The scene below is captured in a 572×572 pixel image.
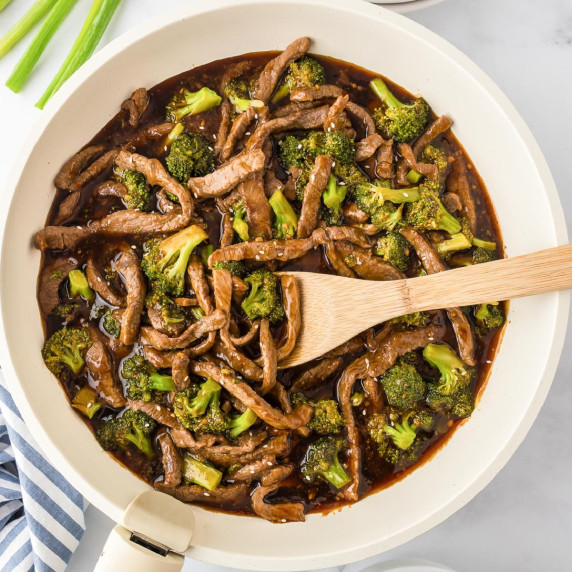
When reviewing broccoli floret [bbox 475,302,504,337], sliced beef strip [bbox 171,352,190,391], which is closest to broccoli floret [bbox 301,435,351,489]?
sliced beef strip [bbox 171,352,190,391]

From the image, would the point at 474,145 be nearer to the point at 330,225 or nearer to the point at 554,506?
the point at 330,225

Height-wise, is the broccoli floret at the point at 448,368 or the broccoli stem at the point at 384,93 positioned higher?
the broccoli stem at the point at 384,93

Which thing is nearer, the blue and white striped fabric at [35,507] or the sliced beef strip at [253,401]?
the sliced beef strip at [253,401]

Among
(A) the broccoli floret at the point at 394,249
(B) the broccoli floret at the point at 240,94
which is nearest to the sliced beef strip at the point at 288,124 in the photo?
(B) the broccoli floret at the point at 240,94

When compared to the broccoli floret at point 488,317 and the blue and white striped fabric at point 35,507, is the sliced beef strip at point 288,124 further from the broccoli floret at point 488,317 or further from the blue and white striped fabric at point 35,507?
the blue and white striped fabric at point 35,507

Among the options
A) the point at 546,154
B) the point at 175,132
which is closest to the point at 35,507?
the point at 175,132

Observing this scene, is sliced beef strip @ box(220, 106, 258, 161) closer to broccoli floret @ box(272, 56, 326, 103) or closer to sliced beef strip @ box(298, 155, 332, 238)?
broccoli floret @ box(272, 56, 326, 103)

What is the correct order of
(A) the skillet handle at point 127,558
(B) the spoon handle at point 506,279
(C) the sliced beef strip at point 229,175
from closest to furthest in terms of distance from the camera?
(A) the skillet handle at point 127,558 → (B) the spoon handle at point 506,279 → (C) the sliced beef strip at point 229,175
